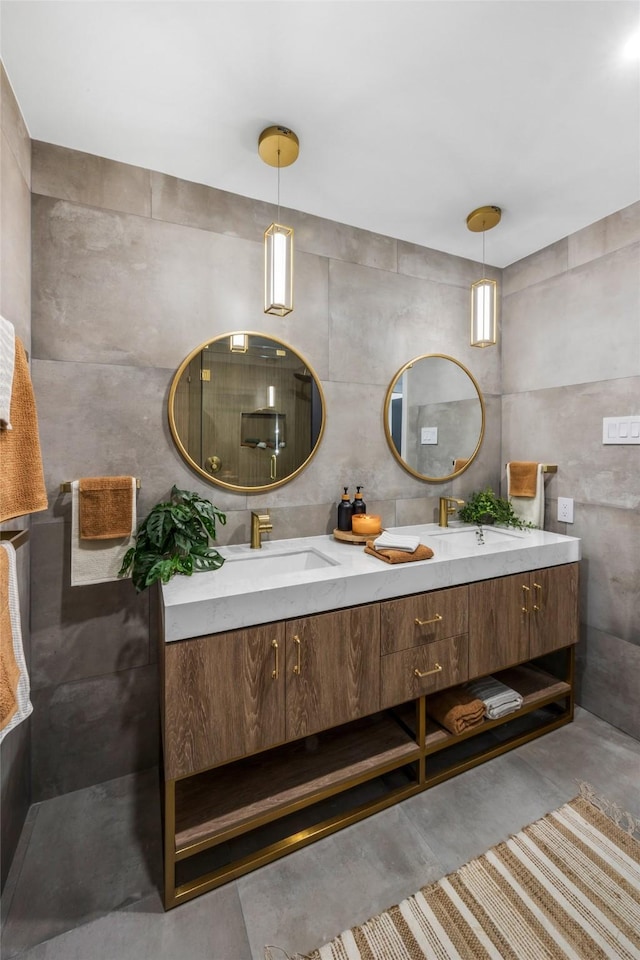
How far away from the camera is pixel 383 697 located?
1.54 meters

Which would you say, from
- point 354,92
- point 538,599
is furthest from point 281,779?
point 354,92

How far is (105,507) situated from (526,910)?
1.83m

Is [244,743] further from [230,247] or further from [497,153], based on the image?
[497,153]

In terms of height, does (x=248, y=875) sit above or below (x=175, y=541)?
below

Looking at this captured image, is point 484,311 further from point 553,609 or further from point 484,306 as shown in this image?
point 553,609

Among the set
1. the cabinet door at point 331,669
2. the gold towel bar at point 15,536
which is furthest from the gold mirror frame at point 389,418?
the gold towel bar at point 15,536

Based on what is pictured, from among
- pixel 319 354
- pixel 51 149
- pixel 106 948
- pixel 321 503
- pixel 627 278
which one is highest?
pixel 51 149

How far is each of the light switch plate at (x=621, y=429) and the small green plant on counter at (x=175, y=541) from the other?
72.7 inches

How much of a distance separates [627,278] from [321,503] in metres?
1.74

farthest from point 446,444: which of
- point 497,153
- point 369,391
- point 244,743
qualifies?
point 244,743

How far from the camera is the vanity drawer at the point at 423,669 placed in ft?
5.08

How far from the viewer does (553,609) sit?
1.94m

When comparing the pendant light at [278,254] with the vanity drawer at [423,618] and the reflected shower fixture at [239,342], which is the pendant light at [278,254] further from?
the vanity drawer at [423,618]

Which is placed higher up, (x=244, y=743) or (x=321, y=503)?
(x=321, y=503)
